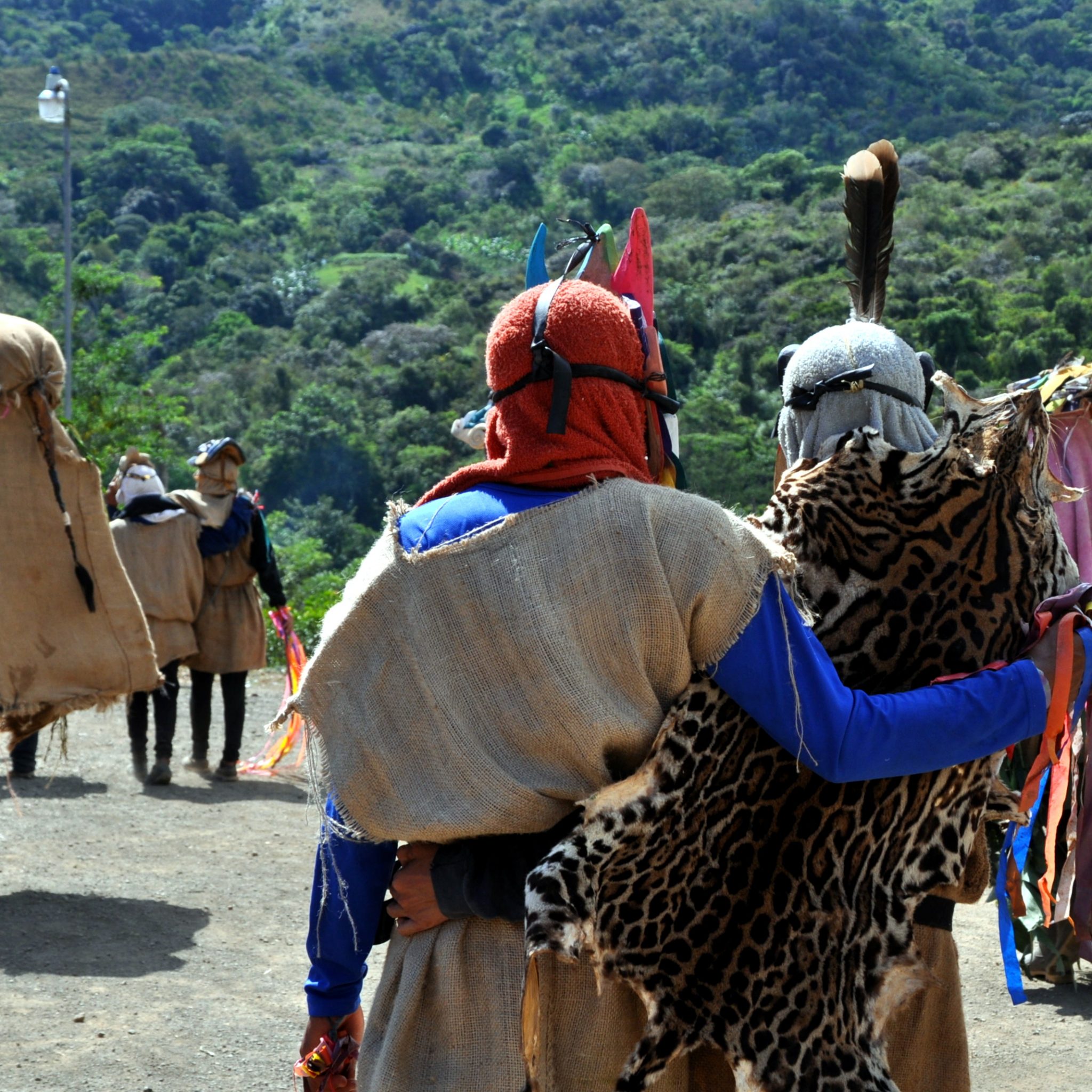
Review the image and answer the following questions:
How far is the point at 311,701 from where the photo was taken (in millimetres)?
1767

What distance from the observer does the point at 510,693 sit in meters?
1.66

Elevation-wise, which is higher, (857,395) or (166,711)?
(857,395)

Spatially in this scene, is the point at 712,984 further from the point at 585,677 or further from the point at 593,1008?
the point at 585,677

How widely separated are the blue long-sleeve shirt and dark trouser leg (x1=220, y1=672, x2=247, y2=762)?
655 centimetres

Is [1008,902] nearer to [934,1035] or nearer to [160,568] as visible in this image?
[934,1035]

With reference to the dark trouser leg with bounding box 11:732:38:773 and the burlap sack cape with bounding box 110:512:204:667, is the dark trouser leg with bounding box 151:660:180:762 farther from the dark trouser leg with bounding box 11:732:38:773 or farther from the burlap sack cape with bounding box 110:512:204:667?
the dark trouser leg with bounding box 11:732:38:773

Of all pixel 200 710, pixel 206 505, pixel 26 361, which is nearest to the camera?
pixel 26 361

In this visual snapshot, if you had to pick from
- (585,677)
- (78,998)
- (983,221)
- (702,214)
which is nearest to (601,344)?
(585,677)

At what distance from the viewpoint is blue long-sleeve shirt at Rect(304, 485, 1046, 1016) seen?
5.30 feet

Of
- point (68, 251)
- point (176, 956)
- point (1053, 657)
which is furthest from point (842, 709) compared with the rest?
point (68, 251)

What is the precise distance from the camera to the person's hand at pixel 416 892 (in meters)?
1.77

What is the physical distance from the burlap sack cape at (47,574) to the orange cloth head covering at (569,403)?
3118 mm

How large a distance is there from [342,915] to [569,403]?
797 mm

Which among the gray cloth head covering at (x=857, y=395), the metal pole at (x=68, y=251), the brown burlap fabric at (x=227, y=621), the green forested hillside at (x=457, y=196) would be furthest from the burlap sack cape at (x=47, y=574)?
the metal pole at (x=68, y=251)
